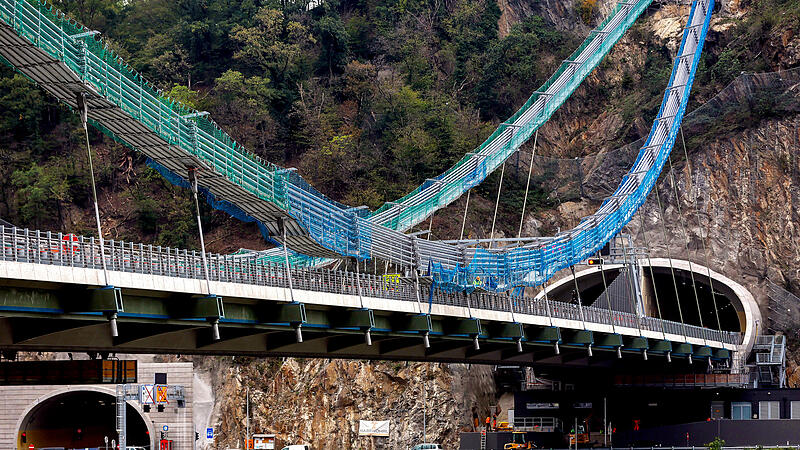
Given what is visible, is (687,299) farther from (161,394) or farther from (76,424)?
(76,424)

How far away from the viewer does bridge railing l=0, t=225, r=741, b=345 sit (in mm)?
42938

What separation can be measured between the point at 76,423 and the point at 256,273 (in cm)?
4951

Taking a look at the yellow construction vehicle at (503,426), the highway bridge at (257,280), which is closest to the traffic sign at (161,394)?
the highway bridge at (257,280)

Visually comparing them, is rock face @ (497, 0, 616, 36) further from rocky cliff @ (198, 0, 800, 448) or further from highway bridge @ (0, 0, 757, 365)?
highway bridge @ (0, 0, 757, 365)

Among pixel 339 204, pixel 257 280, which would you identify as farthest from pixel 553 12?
pixel 257 280

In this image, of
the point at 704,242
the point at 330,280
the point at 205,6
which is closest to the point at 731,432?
the point at 704,242

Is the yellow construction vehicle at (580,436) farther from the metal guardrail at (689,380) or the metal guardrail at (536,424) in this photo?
the metal guardrail at (689,380)

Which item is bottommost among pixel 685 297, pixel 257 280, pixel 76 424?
pixel 76 424

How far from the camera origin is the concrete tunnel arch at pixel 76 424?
9131 centimetres

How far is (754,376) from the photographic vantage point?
310 ft

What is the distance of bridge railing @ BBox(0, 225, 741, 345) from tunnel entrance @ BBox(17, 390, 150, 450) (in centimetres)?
3184

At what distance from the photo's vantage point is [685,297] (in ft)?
360

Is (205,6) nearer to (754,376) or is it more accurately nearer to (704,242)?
(704,242)

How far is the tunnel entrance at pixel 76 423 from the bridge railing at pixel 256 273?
104 ft
